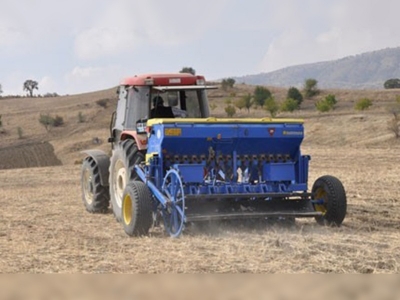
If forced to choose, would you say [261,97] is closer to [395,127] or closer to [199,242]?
[395,127]

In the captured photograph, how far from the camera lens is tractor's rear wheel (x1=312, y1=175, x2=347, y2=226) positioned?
353 inches

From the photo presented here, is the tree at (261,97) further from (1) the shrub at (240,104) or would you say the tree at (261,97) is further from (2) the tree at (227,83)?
(2) the tree at (227,83)

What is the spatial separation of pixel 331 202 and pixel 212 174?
1674 mm

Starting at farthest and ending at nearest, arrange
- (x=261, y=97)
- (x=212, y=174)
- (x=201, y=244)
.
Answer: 1. (x=261, y=97)
2. (x=212, y=174)
3. (x=201, y=244)

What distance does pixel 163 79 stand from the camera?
10203 mm

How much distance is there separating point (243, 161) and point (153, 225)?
5.06 ft

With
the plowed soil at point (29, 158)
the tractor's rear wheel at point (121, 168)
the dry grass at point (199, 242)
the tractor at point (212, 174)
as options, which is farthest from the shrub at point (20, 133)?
the tractor at point (212, 174)

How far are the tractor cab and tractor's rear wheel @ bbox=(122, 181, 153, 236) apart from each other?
173cm

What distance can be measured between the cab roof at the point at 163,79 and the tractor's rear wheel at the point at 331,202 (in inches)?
104

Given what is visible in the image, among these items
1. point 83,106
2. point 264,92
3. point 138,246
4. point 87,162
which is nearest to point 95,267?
point 138,246

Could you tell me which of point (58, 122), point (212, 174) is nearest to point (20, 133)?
point (58, 122)

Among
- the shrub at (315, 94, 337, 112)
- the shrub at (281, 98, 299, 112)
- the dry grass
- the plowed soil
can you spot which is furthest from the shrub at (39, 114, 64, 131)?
the dry grass

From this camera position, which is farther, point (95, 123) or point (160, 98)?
point (95, 123)

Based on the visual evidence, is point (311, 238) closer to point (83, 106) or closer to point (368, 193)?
point (368, 193)
